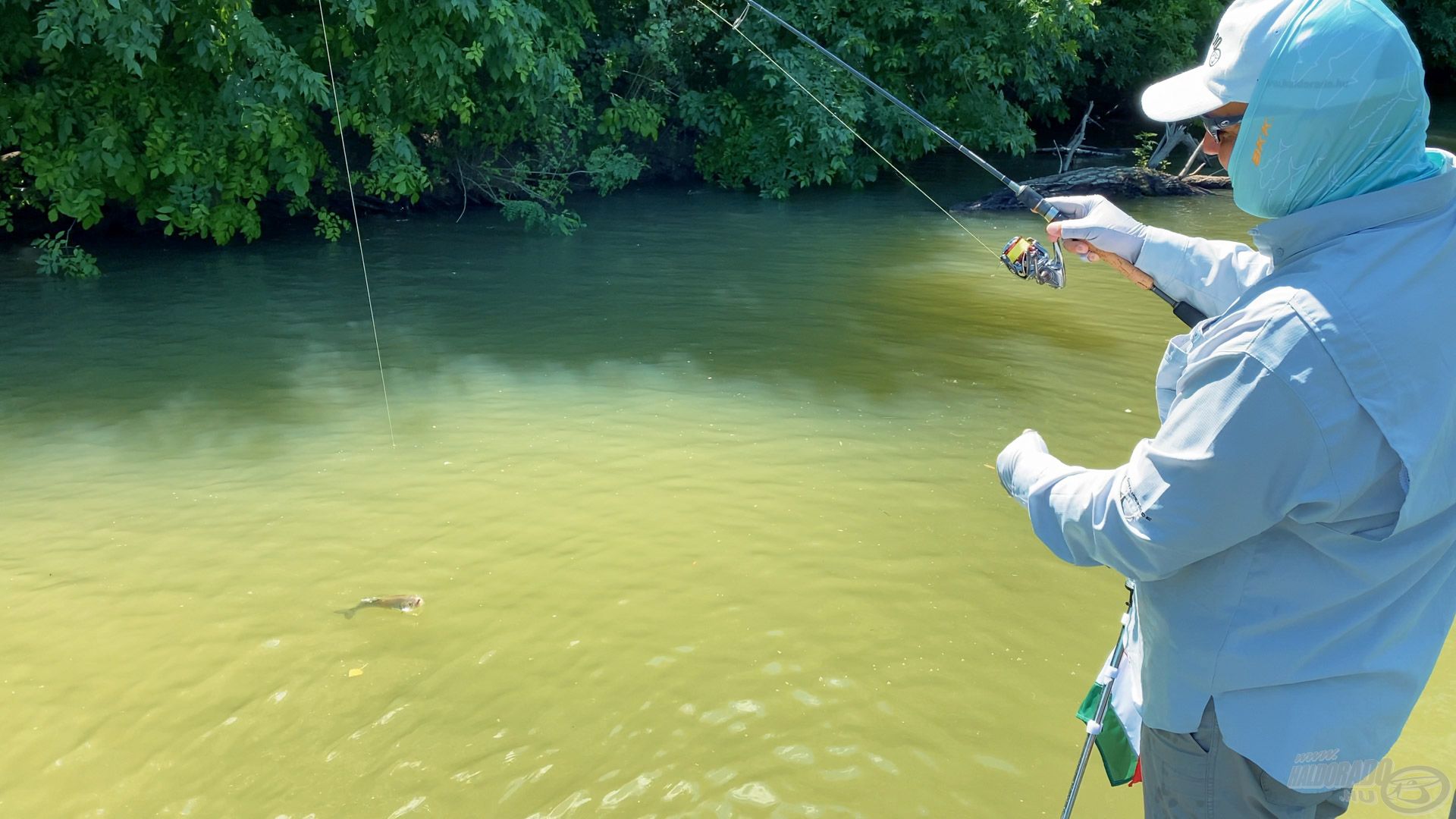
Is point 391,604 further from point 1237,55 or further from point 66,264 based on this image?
point 66,264

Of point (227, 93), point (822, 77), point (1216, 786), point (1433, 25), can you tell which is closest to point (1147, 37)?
point (822, 77)

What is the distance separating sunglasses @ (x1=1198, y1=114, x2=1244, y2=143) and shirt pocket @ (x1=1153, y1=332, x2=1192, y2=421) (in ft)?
1.07

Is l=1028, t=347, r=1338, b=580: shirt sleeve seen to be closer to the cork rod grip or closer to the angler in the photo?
the angler

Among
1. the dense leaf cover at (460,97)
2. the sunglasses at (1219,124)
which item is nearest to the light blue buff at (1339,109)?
the sunglasses at (1219,124)

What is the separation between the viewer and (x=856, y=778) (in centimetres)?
348

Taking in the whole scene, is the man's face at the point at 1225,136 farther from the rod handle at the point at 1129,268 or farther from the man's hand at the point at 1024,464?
the rod handle at the point at 1129,268

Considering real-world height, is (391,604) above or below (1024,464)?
below

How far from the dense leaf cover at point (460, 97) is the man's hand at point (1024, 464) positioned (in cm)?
1008

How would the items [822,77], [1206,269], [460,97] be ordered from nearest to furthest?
[1206,269]
[460,97]
[822,77]

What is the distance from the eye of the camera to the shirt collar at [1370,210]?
4.97 ft

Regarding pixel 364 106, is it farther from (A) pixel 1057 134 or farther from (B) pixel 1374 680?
(A) pixel 1057 134

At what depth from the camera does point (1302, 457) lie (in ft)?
4.74

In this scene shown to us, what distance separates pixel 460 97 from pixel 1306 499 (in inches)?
483

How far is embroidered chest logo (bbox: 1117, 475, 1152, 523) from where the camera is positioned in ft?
5.12
